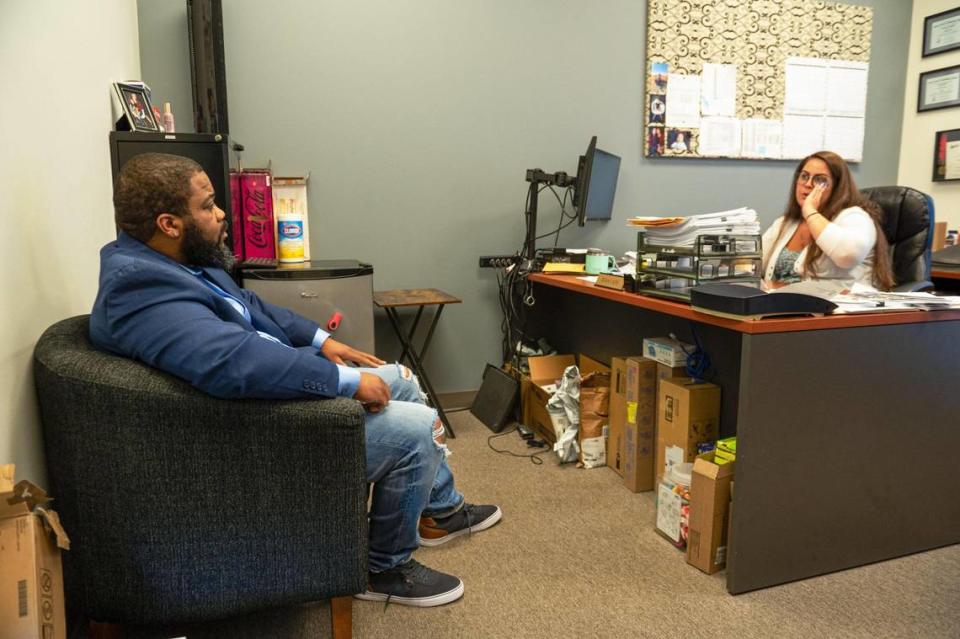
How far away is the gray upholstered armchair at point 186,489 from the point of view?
114 centimetres

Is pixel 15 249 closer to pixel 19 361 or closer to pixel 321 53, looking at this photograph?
pixel 19 361

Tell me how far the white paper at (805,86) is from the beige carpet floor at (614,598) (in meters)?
2.82

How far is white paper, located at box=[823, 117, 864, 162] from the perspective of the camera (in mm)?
3896

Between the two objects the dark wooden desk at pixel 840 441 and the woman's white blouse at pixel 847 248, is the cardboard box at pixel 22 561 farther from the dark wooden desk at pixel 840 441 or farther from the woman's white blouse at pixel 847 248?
the woman's white blouse at pixel 847 248

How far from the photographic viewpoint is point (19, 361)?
123 centimetres

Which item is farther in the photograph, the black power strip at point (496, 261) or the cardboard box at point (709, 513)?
the black power strip at point (496, 261)

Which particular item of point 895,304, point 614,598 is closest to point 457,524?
point 614,598

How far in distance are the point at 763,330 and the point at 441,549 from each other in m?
1.18

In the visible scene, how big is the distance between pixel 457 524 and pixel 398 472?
641mm

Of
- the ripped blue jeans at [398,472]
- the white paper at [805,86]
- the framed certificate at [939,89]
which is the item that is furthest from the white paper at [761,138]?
the ripped blue jeans at [398,472]

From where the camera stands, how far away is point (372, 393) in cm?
145

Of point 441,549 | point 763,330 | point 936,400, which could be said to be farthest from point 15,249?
point 936,400

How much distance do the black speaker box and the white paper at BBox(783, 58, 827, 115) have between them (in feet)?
8.01

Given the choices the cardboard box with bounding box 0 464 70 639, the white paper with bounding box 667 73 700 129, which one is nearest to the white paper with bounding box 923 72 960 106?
the white paper with bounding box 667 73 700 129
